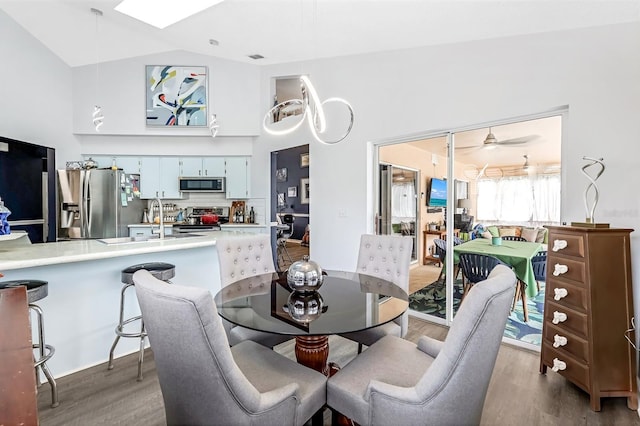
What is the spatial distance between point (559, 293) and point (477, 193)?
1.30 m

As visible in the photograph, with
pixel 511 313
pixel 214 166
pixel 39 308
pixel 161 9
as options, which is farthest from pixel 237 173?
pixel 511 313

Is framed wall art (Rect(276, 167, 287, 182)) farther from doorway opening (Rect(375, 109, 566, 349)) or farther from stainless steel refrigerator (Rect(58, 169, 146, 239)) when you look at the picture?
doorway opening (Rect(375, 109, 566, 349))

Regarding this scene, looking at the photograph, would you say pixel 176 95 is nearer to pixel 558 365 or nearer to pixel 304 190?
pixel 304 190

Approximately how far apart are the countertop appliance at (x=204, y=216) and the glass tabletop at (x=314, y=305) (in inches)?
129

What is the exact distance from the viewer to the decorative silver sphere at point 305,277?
6.11 feet

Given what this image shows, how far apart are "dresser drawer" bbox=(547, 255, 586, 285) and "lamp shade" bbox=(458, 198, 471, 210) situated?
108 centimetres

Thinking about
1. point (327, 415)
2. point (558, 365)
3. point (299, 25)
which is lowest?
point (327, 415)

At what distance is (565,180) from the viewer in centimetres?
259

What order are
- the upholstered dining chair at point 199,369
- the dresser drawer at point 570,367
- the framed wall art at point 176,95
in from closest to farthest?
the upholstered dining chair at point 199,369, the dresser drawer at point 570,367, the framed wall art at point 176,95

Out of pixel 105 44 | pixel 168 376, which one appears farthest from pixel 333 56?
pixel 168 376

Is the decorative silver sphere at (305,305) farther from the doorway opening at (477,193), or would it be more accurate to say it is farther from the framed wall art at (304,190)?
the framed wall art at (304,190)

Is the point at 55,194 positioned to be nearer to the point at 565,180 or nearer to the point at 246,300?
the point at 246,300

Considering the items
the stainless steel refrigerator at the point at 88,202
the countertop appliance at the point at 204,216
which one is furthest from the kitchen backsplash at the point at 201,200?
the stainless steel refrigerator at the point at 88,202

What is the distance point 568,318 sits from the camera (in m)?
2.17
